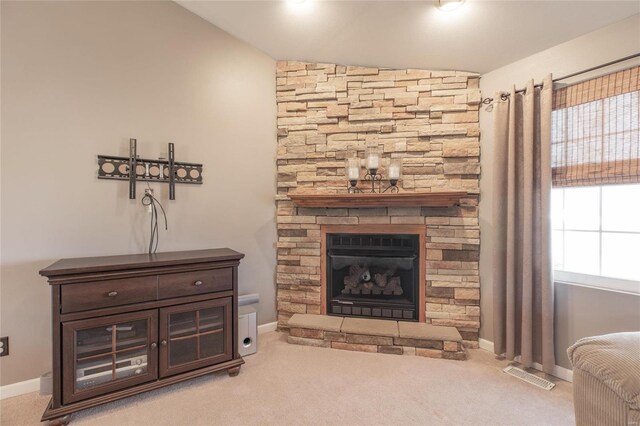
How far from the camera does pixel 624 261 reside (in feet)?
6.42

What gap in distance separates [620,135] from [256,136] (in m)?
2.71

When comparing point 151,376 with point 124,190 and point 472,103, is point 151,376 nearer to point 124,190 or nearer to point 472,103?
point 124,190

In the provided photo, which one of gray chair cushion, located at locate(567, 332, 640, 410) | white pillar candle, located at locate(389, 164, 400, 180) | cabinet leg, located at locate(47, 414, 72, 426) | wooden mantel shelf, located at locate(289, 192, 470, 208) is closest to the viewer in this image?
gray chair cushion, located at locate(567, 332, 640, 410)

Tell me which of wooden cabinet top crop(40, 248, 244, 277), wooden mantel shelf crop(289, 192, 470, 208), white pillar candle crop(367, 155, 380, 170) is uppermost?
white pillar candle crop(367, 155, 380, 170)

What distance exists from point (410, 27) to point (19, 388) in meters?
3.57

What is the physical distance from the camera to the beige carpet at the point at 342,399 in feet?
5.40

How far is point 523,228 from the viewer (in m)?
2.21

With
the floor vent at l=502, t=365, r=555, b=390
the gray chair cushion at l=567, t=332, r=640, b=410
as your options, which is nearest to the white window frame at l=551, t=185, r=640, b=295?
the floor vent at l=502, t=365, r=555, b=390

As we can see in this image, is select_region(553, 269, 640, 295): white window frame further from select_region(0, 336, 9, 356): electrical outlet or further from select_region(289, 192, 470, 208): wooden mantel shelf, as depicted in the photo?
select_region(0, 336, 9, 356): electrical outlet

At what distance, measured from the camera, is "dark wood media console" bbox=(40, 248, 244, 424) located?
160 centimetres

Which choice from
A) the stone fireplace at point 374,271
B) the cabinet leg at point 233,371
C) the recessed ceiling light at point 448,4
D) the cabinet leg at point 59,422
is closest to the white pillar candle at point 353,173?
the stone fireplace at point 374,271

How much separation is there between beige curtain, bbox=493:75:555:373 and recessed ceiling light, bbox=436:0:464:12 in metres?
0.82

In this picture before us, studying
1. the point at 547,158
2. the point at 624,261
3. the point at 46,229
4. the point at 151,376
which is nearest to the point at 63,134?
the point at 46,229

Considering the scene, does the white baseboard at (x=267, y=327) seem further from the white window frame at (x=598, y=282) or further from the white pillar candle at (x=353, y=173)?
the white window frame at (x=598, y=282)
